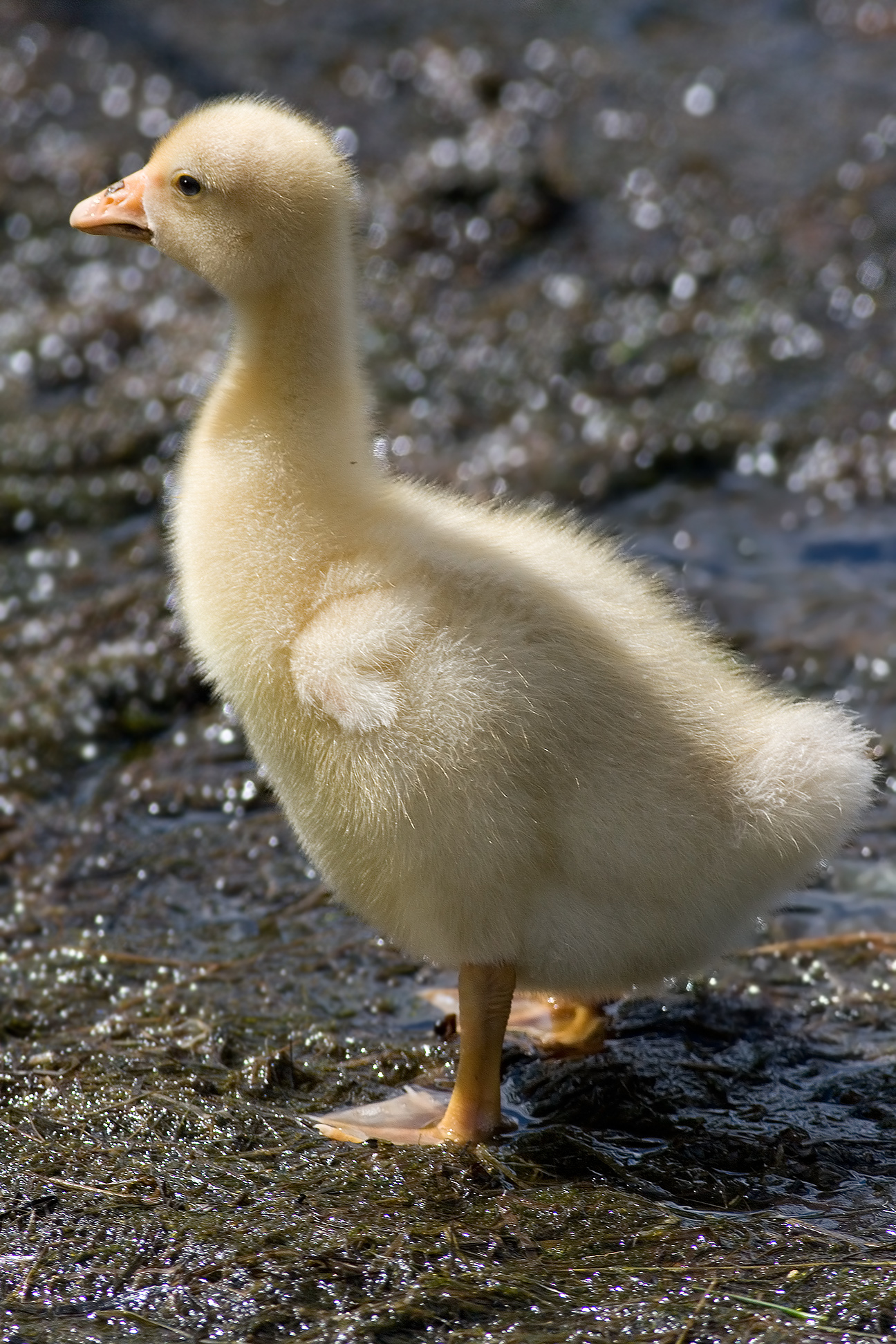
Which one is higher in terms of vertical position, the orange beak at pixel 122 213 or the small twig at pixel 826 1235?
the orange beak at pixel 122 213

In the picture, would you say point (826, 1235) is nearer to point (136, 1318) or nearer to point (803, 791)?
point (803, 791)

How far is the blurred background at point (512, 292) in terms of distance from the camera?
5.52 m

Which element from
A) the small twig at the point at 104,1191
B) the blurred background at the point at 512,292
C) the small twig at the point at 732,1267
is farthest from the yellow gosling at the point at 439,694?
the blurred background at the point at 512,292

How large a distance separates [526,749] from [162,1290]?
112 cm

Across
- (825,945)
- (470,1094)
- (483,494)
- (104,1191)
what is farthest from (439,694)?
(483,494)

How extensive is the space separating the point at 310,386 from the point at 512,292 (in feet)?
12.2

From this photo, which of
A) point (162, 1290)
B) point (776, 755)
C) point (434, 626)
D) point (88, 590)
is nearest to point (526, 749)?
point (434, 626)

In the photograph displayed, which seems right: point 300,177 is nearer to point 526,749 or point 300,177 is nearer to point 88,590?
point 526,749

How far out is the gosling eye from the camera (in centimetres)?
335

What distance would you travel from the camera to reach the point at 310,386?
130 inches

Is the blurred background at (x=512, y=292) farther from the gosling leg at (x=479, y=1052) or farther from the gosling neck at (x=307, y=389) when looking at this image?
the gosling leg at (x=479, y=1052)

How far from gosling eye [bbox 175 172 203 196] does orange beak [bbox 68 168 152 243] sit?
129mm

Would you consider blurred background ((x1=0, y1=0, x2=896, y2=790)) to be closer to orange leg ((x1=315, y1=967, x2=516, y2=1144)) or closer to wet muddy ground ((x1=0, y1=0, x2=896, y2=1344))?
wet muddy ground ((x1=0, y1=0, x2=896, y2=1344))

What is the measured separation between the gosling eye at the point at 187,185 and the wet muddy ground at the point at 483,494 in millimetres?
644
